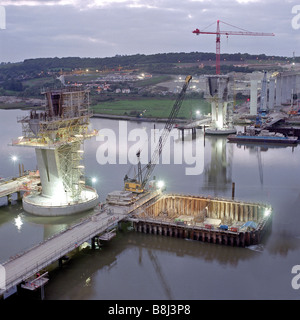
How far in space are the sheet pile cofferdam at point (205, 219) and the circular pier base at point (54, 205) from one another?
359 cm

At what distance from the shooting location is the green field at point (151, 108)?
2964 inches

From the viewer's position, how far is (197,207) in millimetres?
25453

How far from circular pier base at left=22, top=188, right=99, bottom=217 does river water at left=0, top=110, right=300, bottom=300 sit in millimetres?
462

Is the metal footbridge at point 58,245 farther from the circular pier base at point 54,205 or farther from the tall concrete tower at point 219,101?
the tall concrete tower at point 219,101

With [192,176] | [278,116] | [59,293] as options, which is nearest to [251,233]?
[59,293]

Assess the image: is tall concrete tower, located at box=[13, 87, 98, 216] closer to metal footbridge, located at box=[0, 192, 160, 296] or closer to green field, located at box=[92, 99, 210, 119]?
metal footbridge, located at box=[0, 192, 160, 296]

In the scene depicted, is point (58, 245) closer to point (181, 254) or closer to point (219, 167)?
point (181, 254)

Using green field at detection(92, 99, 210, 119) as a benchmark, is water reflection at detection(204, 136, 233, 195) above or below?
below

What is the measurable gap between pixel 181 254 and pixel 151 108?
6267cm

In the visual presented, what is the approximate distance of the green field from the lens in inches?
2964

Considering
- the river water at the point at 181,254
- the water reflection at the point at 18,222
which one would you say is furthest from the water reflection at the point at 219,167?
the water reflection at the point at 18,222

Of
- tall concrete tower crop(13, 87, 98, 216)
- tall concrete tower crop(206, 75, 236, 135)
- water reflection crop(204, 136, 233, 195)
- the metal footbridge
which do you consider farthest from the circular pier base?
tall concrete tower crop(206, 75, 236, 135)
